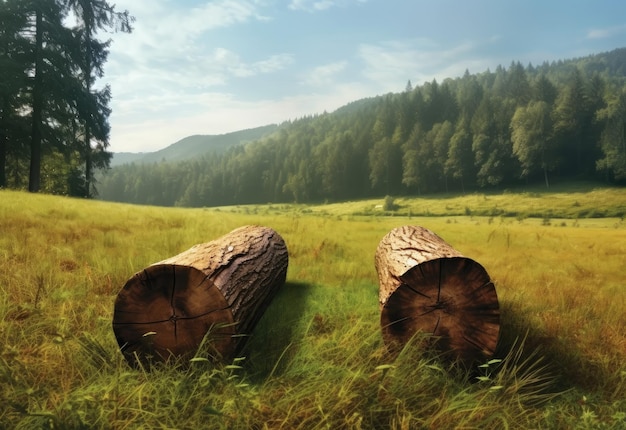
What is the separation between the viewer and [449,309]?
3359mm

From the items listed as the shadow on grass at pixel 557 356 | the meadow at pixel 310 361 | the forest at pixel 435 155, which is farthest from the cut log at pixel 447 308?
A: the forest at pixel 435 155

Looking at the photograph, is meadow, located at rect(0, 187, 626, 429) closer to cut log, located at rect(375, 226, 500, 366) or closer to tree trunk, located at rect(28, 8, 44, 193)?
cut log, located at rect(375, 226, 500, 366)

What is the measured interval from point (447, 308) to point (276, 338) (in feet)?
5.90

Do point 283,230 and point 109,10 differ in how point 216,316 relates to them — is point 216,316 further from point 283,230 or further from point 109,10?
point 109,10

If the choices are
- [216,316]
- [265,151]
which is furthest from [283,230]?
[265,151]

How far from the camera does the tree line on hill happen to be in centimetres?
2031

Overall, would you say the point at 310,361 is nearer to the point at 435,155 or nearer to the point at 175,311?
the point at 175,311

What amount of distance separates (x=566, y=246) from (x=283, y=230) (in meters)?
7.56

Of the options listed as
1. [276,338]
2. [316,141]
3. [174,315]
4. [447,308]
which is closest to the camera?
[174,315]

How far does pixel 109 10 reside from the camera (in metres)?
23.5

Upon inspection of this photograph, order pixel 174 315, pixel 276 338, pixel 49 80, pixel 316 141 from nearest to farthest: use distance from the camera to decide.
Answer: pixel 174 315 → pixel 276 338 → pixel 49 80 → pixel 316 141

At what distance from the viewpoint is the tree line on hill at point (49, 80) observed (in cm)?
2031

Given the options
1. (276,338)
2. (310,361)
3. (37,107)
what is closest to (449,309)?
(310,361)

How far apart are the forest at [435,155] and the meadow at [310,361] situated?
55.7 m
